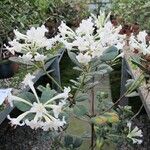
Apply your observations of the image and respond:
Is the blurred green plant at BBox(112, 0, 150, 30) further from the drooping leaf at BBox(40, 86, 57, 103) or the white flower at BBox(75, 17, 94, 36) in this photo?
the drooping leaf at BBox(40, 86, 57, 103)

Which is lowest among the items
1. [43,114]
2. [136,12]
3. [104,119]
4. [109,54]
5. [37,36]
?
[136,12]

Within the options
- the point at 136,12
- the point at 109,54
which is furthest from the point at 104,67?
the point at 136,12

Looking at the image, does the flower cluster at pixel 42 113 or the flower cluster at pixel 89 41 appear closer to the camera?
the flower cluster at pixel 42 113

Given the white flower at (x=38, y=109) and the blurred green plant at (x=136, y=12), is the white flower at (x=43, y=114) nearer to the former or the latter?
the white flower at (x=38, y=109)

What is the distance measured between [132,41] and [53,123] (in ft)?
1.68

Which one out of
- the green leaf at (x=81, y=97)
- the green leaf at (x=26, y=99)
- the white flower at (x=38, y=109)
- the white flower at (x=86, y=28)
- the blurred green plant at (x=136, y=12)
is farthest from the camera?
Answer: the blurred green plant at (x=136, y=12)

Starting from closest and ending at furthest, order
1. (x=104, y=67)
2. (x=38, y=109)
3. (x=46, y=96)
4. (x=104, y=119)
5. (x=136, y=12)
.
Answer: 1. (x=38, y=109)
2. (x=46, y=96)
3. (x=104, y=119)
4. (x=104, y=67)
5. (x=136, y=12)

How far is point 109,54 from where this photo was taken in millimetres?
1897

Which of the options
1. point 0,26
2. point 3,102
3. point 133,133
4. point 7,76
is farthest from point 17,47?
point 0,26

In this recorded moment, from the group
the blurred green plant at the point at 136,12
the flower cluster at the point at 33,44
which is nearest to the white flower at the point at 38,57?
the flower cluster at the point at 33,44

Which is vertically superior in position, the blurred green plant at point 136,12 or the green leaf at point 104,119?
the green leaf at point 104,119

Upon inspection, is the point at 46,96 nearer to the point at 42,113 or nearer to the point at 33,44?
the point at 42,113

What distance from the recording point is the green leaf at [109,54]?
6.22ft

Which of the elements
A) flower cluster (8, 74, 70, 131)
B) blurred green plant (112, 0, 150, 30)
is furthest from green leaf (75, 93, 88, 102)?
blurred green plant (112, 0, 150, 30)
